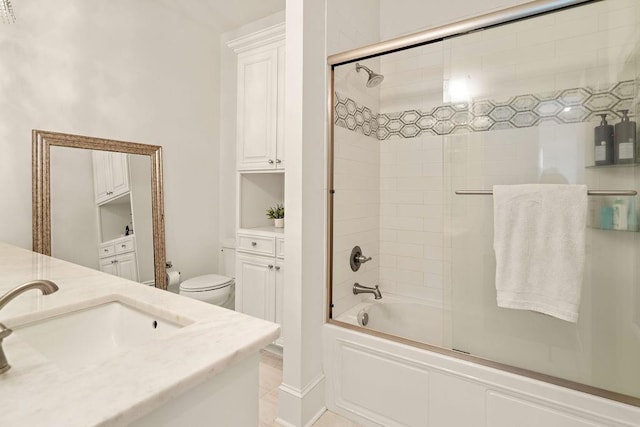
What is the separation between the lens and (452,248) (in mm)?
1759

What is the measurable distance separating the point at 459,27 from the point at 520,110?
511 millimetres

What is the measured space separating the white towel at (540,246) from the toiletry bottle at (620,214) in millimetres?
109

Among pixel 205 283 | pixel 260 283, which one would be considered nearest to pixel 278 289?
pixel 260 283

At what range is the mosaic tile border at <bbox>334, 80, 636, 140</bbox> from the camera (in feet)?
4.54

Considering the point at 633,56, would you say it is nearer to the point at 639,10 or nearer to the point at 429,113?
the point at 639,10

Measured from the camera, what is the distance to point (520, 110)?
5.42ft

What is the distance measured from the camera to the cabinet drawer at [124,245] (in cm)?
246

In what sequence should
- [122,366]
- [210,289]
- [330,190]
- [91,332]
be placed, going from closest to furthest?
[122,366] < [91,332] < [330,190] < [210,289]

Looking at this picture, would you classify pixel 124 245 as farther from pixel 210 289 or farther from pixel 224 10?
pixel 224 10

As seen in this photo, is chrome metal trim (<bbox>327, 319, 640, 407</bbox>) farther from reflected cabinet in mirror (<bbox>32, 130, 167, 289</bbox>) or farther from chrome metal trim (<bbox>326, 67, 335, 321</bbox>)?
reflected cabinet in mirror (<bbox>32, 130, 167, 289</bbox>)

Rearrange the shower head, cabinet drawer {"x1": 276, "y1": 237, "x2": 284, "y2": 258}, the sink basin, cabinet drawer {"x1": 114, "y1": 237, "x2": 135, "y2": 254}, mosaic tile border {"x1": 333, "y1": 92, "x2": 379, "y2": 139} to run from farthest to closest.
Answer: cabinet drawer {"x1": 114, "y1": 237, "x2": 135, "y2": 254}
cabinet drawer {"x1": 276, "y1": 237, "x2": 284, "y2": 258}
the shower head
mosaic tile border {"x1": 333, "y1": 92, "x2": 379, "y2": 139}
the sink basin

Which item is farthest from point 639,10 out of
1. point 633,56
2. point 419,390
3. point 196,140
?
point 196,140

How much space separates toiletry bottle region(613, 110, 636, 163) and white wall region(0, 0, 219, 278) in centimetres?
295

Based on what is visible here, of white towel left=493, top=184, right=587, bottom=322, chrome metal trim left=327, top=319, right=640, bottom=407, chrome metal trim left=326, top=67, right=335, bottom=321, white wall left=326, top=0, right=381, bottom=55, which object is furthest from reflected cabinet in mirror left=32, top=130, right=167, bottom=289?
white towel left=493, top=184, right=587, bottom=322
